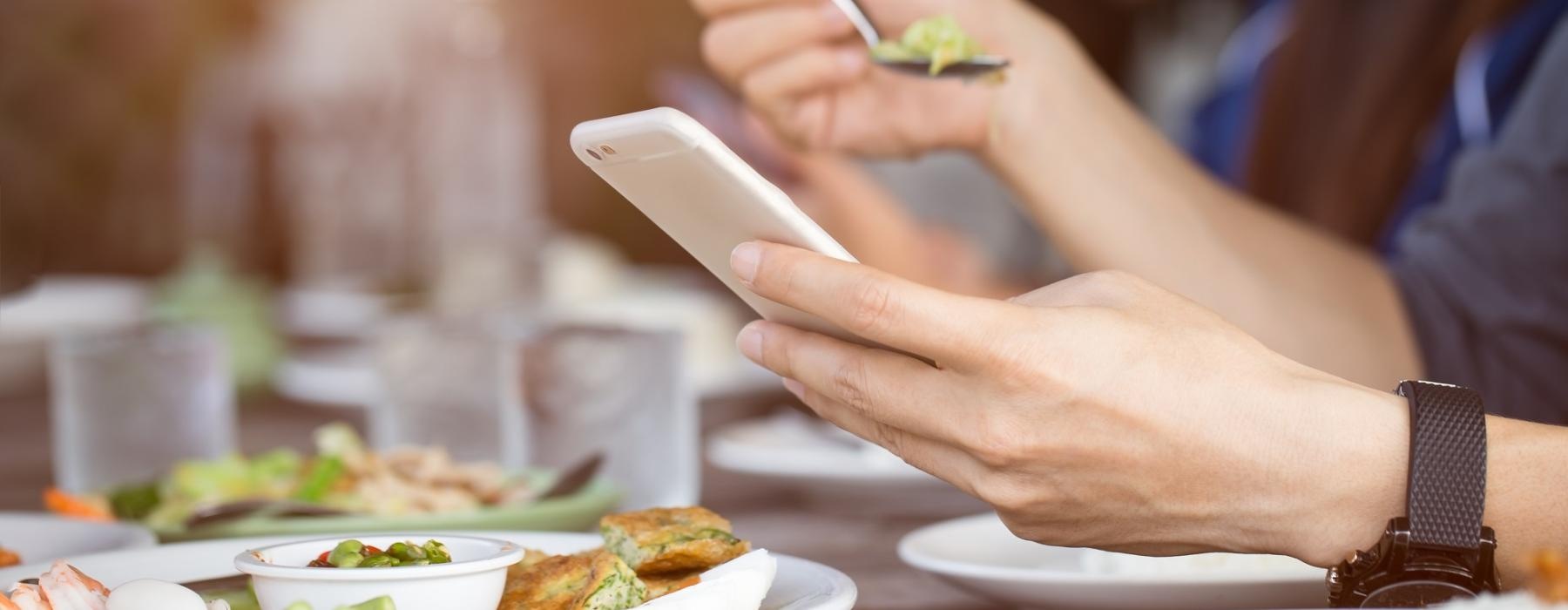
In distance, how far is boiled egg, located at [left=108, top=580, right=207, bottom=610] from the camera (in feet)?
1.69

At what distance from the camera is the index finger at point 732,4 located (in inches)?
47.2

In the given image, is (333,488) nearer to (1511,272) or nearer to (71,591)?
(71,591)

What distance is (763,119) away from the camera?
1.36 metres

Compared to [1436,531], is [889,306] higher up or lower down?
higher up

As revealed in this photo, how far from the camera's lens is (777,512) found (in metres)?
1.26

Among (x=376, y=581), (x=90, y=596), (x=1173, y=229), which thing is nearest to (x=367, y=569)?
(x=376, y=581)

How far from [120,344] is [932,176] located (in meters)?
4.37

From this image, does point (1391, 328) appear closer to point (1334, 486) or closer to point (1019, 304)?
point (1334, 486)

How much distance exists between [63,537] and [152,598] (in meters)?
0.38

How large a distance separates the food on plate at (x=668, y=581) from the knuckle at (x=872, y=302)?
0.48ft

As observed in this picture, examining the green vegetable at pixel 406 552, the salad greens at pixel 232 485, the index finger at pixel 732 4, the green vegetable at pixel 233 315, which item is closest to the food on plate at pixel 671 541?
the green vegetable at pixel 406 552

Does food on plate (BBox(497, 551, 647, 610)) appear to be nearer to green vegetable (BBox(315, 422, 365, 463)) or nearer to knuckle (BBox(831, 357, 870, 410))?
knuckle (BBox(831, 357, 870, 410))

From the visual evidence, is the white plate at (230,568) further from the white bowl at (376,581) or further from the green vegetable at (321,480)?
the green vegetable at (321,480)

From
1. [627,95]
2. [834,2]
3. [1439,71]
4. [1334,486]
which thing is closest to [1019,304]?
[1334,486]
